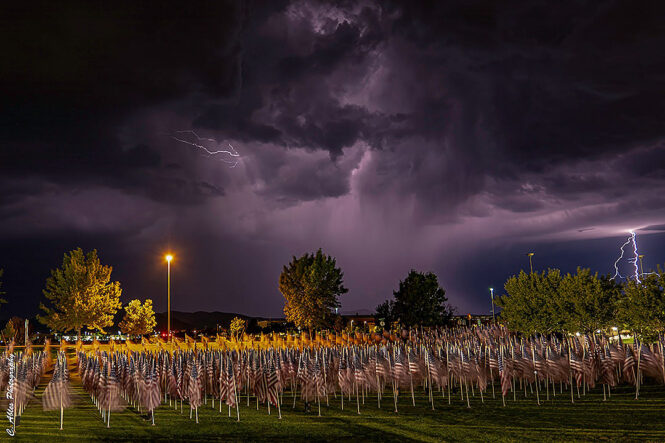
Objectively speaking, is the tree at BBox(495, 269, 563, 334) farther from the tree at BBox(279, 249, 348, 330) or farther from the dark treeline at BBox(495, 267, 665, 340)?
the tree at BBox(279, 249, 348, 330)

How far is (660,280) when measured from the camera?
3147cm

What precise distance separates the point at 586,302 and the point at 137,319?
190 feet

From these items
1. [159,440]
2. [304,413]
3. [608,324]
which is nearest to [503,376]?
[304,413]

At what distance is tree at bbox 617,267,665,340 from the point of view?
3103 centimetres

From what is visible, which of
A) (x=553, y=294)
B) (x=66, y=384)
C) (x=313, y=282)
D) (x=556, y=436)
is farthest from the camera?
(x=313, y=282)

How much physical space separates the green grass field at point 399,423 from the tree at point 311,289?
31777mm

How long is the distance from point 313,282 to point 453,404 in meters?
33.6

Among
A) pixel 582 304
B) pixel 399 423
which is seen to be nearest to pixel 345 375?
pixel 399 423

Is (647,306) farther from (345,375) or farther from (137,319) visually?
(137,319)

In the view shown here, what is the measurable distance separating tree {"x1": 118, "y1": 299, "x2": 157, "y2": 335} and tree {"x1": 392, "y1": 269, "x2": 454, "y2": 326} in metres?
37.1

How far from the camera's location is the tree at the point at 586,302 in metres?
41.4

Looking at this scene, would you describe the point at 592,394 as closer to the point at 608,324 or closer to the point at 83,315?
the point at 608,324

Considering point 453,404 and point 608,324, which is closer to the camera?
point 453,404

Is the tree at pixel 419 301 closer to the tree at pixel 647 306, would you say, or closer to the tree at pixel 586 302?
the tree at pixel 586 302
